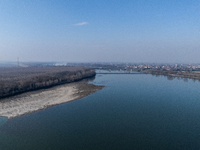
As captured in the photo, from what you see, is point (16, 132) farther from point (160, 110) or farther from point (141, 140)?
point (160, 110)

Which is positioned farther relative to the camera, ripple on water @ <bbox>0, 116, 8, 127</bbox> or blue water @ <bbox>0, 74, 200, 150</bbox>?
ripple on water @ <bbox>0, 116, 8, 127</bbox>

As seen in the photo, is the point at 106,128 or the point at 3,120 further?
the point at 3,120

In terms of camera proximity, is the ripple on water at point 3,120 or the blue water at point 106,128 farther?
the ripple on water at point 3,120

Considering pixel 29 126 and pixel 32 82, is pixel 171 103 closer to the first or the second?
pixel 29 126

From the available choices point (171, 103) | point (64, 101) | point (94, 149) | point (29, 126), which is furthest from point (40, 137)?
point (171, 103)

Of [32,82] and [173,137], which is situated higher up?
[32,82]

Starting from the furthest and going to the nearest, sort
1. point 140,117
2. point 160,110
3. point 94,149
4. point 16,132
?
point 160,110
point 140,117
point 16,132
point 94,149

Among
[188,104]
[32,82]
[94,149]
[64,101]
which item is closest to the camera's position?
[94,149]

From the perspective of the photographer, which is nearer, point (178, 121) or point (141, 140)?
point (141, 140)

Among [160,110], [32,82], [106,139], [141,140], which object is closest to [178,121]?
[160,110]
